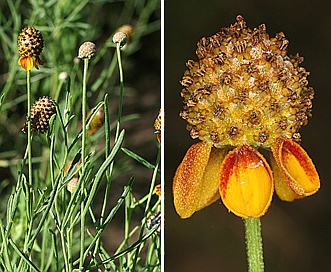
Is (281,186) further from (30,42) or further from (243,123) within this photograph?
(30,42)

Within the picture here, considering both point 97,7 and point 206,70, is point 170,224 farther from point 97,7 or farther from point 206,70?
point 97,7

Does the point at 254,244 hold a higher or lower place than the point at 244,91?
lower

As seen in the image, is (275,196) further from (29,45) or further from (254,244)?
(29,45)

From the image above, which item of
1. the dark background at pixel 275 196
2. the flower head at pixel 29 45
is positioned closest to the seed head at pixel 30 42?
the flower head at pixel 29 45

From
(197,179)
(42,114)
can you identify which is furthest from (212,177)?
(42,114)

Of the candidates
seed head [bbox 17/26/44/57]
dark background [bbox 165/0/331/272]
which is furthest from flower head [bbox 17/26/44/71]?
dark background [bbox 165/0/331/272]

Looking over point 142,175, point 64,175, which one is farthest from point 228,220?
point 142,175

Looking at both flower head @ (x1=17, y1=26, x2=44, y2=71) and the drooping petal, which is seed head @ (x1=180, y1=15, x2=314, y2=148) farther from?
flower head @ (x1=17, y1=26, x2=44, y2=71)
